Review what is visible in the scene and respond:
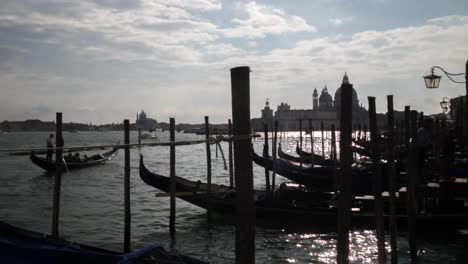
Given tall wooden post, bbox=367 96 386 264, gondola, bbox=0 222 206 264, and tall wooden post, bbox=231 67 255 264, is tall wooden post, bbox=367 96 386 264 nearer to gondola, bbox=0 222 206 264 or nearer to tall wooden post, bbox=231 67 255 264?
tall wooden post, bbox=231 67 255 264

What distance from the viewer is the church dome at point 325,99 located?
107 m

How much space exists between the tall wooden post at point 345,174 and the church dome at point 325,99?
10423 centimetres

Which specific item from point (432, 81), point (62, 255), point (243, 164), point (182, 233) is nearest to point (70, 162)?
point (182, 233)

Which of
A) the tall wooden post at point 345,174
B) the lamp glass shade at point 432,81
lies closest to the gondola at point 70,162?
the lamp glass shade at point 432,81

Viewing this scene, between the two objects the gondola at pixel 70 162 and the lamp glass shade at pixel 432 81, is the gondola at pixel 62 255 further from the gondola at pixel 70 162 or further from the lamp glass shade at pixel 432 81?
the gondola at pixel 70 162

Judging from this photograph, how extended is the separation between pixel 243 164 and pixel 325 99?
107 metres

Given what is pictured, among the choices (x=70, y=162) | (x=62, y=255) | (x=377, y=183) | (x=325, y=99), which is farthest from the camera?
(x=325, y=99)

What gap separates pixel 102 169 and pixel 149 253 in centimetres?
2181

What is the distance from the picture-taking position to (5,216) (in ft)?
35.3

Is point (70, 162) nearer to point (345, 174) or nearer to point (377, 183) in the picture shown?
point (377, 183)

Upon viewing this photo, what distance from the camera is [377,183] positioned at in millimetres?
4996

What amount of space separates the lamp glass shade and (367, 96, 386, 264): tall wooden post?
8.73ft

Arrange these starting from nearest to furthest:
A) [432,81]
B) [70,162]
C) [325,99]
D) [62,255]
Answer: [62,255] → [432,81] → [70,162] → [325,99]

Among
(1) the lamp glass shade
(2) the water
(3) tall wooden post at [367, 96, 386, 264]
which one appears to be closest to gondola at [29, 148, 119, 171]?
(2) the water
